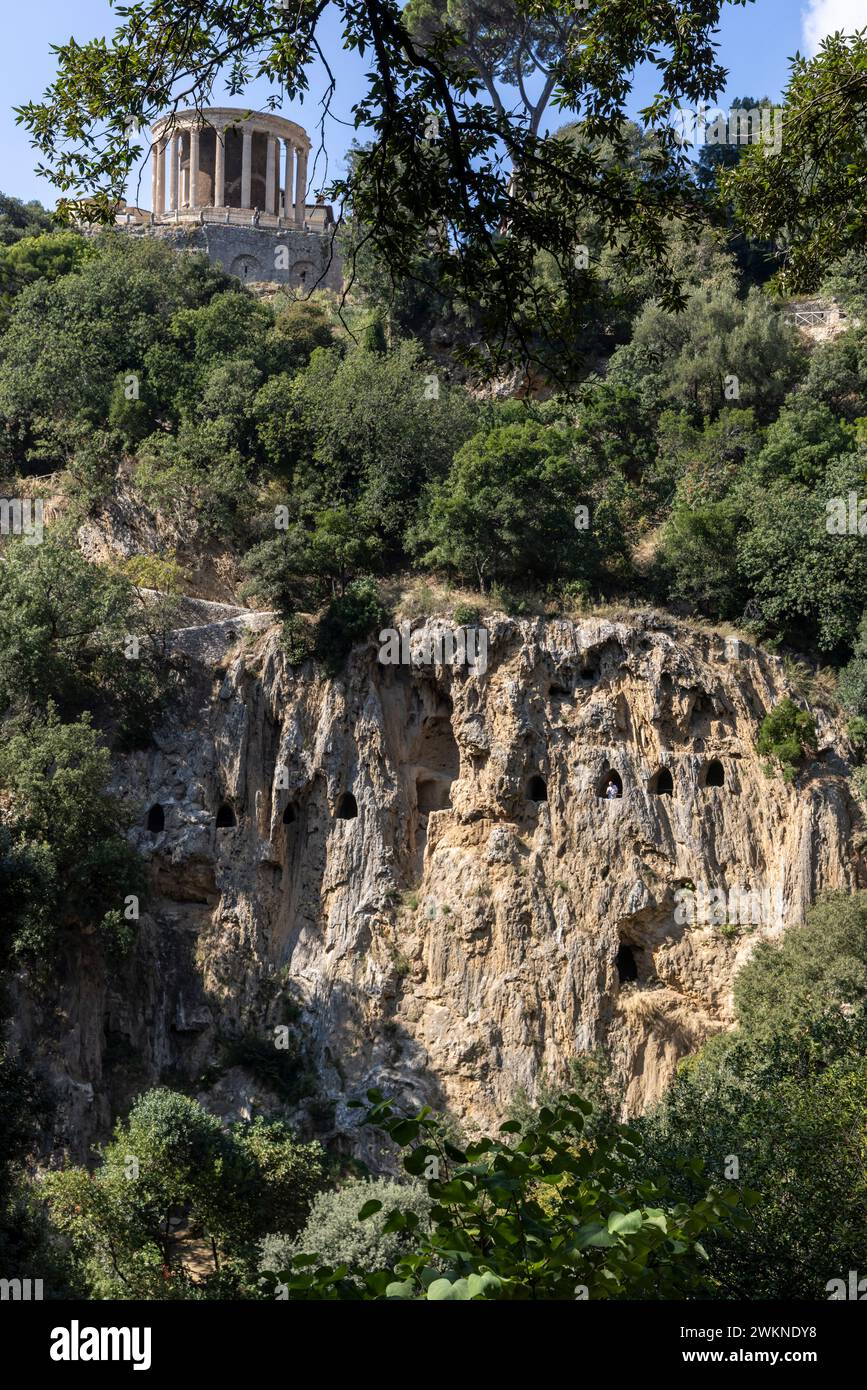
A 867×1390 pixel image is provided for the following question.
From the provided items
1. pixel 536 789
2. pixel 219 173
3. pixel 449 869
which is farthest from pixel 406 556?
pixel 219 173

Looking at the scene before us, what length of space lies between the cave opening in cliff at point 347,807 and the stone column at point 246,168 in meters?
32.7

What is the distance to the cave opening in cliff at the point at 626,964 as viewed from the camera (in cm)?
2711

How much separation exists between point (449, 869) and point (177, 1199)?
27.6ft

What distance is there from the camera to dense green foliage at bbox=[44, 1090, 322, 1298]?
2133 centimetres

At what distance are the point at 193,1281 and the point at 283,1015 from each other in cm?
569

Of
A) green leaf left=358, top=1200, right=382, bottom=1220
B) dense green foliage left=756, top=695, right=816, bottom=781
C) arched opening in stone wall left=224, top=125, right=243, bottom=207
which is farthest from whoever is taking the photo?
arched opening in stone wall left=224, top=125, right=243, bottom=207

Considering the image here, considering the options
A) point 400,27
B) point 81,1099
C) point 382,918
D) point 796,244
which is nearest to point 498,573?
point 382,918

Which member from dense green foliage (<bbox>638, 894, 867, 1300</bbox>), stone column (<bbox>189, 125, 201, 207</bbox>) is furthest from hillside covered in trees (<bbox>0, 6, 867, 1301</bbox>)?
stone column (<bbox>189, 125, 201, 207</bbox>)

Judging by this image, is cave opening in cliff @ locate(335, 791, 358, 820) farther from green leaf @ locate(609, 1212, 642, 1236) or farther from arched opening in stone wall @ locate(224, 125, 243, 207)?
arched opening in stone wall @ locate(224, 125, 243, 207)

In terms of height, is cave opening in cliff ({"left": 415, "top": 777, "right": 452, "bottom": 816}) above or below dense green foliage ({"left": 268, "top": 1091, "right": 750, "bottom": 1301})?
above

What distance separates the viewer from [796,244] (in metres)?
11.7

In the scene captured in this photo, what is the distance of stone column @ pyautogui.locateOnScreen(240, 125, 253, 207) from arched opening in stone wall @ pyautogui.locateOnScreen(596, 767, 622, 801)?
3424 centimetres
